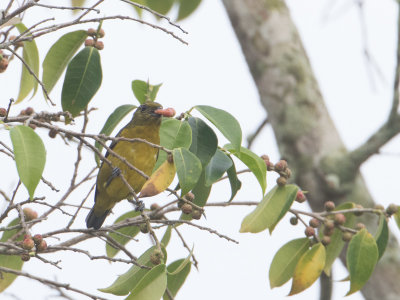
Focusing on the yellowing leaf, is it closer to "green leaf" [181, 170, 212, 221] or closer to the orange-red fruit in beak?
the orange-red fruit in beak

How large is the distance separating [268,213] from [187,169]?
2.64ft

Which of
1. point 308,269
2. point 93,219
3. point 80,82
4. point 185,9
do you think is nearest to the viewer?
point 80,82

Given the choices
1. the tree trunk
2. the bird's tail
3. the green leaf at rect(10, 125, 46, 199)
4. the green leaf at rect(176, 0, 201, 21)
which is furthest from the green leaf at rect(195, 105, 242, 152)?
the tree trunk

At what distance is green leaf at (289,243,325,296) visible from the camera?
3217mm

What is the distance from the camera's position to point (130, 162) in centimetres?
419

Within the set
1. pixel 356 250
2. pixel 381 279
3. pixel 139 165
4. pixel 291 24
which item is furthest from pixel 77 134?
pixel 291 24

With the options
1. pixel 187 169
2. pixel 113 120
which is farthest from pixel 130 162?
pixel 187 169

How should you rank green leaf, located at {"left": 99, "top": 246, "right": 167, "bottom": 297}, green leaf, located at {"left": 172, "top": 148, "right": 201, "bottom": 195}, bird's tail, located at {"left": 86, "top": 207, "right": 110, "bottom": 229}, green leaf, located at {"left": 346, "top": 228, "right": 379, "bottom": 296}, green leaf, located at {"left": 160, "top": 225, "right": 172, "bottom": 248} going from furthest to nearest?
1. bird's tail, located at {"left": 86, "top": 207, "right": 110, "bottom": 229}
2. green leaf, located at {"left": 160, "top": 225, "right": 172, "bottom": 248}
3. green leaf, located at {"left": 346, "top": 228, "right": 379, "bottom": 296}
4. green leaf, located at {"left": 99, "top": 246, "right": 167, "bottom": 297}
5. green leaf, located at {"left": 172, "top": 148, "right": 201, "bottom": 195}

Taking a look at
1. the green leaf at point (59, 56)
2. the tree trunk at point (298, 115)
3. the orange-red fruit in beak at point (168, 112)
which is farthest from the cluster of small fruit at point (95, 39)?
the tree trunk at point (298, 115)

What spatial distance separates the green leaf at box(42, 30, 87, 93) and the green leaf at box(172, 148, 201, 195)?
41.3 inches

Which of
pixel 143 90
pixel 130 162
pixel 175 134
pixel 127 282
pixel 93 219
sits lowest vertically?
pixel 93 219

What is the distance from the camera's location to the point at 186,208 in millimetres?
2783

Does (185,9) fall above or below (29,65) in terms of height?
above

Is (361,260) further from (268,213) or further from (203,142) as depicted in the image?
(203,142)
